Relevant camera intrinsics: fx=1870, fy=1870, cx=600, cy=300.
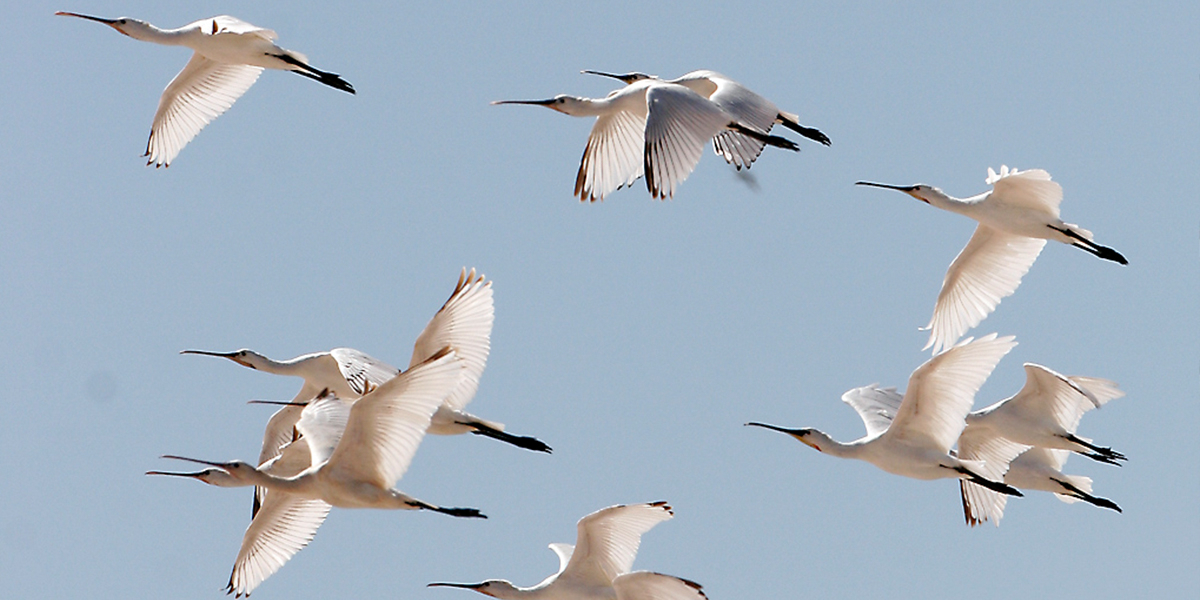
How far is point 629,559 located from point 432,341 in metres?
2.48

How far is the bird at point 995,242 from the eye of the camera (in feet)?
54.6

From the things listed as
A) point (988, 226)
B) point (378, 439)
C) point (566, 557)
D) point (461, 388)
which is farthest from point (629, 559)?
point (988, 226)

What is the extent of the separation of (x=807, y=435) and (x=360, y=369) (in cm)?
384

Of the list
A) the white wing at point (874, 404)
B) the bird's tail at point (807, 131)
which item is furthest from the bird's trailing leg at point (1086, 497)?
the bird's tail at point (807, 131)

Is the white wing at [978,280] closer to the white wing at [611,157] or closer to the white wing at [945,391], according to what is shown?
the white wing at [945,391]

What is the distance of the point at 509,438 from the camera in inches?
587

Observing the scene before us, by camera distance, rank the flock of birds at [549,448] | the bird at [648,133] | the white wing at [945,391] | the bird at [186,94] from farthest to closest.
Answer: the bird at [186,94]
the white wing at [945,391]
the bird at [648,133]
the flock of birds at [549,448]

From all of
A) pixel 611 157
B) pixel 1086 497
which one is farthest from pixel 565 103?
pixel 1086 497

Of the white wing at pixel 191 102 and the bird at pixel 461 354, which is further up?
the white wing at pixel 191 102

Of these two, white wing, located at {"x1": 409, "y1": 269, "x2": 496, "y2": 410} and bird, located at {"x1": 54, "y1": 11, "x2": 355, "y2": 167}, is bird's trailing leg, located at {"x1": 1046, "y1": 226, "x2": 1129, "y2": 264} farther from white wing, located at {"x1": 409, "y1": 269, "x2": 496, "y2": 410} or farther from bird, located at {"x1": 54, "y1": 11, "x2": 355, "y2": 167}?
bird, located at {"x1": 54, "y1": 11, "x2": 355, "y2": 167}

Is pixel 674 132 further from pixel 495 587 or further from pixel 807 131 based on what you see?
pixel 495 587

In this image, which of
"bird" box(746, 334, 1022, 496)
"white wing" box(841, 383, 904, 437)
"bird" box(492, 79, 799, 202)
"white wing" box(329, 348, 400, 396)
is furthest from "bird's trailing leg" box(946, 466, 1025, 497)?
"white wing" box(329, 348, 400, 396)

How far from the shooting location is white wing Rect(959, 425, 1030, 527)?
18203 millimetres

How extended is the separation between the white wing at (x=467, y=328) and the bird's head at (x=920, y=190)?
4319 mm
